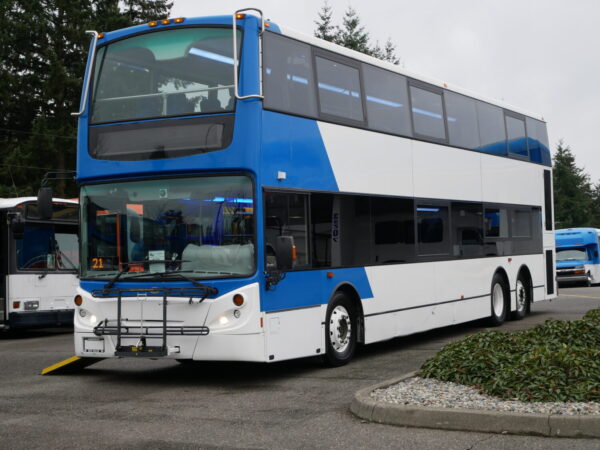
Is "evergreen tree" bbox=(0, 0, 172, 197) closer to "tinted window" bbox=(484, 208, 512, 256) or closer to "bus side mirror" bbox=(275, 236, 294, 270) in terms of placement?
"tinted window" bbox=(484, 208, 512, 256)

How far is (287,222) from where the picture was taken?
1152 cm

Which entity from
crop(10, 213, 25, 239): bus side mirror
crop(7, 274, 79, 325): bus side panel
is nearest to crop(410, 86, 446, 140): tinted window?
crop(10, 213, 25, 239): bus side mirror

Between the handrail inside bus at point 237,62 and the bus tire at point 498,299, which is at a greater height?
the handrail inside bus at point 237,62

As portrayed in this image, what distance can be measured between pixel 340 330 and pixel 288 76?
3.52 meters

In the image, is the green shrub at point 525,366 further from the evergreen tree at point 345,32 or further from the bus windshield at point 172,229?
the evergreen tree at point 345,32

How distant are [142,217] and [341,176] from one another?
10.0 ft

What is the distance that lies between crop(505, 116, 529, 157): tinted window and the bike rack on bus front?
10708 mm

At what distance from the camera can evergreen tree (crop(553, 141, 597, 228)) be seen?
94.1 meters

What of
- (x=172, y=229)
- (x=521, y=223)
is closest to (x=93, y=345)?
(x=172, y=229)

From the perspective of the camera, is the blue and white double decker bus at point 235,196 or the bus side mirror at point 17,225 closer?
the blue and white double decker bus at point 235,196

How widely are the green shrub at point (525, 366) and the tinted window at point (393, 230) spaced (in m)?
2.88

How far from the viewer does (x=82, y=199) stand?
1171cm

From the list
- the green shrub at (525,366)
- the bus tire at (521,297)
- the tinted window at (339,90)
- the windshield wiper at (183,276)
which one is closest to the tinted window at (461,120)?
the tinted window at (339,90)

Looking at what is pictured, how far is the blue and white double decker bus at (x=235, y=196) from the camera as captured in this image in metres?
10.8
